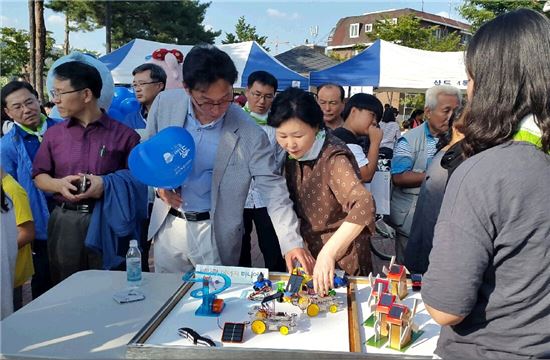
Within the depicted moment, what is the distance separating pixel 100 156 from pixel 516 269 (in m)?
1.75

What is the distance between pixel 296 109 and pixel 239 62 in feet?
23.4

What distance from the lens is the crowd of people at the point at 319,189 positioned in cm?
84

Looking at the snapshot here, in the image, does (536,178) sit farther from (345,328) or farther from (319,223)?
(319,223)

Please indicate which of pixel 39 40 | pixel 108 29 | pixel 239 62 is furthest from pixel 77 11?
pixel 239 62

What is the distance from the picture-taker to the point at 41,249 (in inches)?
102

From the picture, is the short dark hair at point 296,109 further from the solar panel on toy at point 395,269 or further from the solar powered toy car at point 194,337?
the solar powered toy car at point 194,337

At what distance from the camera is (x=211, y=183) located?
6.08ft

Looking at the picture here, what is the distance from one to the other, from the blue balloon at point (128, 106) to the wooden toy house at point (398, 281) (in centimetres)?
249

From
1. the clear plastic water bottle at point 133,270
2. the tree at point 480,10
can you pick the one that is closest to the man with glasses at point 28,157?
the clear plastic water bottle at point 133,270

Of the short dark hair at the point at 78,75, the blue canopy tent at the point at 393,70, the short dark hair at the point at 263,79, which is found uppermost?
the blue canopy tent at the point at 393,70

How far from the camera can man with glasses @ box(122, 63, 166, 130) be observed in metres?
3.14

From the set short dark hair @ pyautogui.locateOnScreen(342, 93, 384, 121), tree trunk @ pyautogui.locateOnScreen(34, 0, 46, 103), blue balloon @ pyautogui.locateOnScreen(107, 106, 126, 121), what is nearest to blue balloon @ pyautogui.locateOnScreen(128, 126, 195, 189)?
short dark hair @ pyautogui.locateOnScreen(342, 93, 384, 121)

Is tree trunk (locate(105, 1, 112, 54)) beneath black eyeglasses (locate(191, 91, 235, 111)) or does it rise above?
above

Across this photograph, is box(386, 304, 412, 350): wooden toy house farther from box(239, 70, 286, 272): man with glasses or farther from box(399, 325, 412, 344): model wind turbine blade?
box(239, 70, 286, 272): man with glasses
